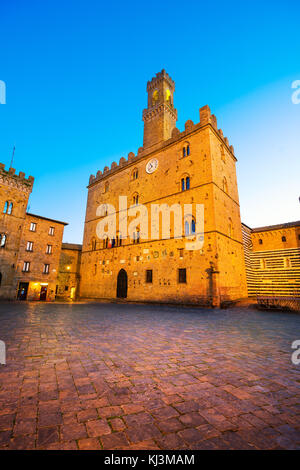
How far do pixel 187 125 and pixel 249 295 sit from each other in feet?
51.4

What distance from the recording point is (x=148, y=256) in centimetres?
1738

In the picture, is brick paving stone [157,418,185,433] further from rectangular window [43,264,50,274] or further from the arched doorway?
rectangular window [43,264,50,274]

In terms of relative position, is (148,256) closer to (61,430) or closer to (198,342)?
(198,342)

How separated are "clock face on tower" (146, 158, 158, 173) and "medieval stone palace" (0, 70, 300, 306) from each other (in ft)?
0.37

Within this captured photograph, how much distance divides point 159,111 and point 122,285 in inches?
769

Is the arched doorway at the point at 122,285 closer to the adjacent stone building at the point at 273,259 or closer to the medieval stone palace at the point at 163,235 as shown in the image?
the medieval stone palace at the point at 163,235

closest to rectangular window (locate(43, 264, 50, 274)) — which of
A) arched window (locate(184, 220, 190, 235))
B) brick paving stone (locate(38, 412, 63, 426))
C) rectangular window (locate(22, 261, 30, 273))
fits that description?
rectangular window (locate(22, 261, 30, 273))

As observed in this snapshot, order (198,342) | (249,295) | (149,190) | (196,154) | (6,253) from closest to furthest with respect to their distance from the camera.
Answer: (198,342)
(196,154)
(249,295)
(149,190)
(6,253)

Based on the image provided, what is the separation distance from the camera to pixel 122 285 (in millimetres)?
19156

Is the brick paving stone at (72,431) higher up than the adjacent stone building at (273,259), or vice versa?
the adjacent stone building at (273,259)

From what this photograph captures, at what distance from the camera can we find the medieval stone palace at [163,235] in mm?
14641

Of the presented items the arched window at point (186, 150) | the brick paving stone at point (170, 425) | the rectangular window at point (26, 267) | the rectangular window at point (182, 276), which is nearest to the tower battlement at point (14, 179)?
the rectangular window at point (26, 267)

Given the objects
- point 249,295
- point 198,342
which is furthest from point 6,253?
point 249,295

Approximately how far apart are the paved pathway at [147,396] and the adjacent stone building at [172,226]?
9.89 meters
